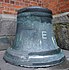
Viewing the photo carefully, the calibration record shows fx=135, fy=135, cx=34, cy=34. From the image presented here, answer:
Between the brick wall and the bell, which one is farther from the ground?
the brick wall

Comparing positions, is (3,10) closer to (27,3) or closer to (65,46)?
(27,3)

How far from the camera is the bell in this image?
187 centimetres

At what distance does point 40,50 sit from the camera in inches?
→ 75.0

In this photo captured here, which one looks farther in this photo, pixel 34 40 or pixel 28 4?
pixel 28 4

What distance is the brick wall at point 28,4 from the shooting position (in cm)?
296

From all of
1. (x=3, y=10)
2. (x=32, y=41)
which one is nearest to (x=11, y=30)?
(x=3, y=10)

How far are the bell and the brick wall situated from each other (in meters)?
1.02

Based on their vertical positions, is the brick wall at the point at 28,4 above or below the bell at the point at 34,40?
above

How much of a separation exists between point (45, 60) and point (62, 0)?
1.84m

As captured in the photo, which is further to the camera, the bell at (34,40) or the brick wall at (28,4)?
the brick wall at (28,4)

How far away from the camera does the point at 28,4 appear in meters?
3.24

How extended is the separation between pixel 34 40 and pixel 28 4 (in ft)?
4.97

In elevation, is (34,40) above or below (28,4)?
below

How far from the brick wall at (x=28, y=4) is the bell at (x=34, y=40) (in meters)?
1.02
